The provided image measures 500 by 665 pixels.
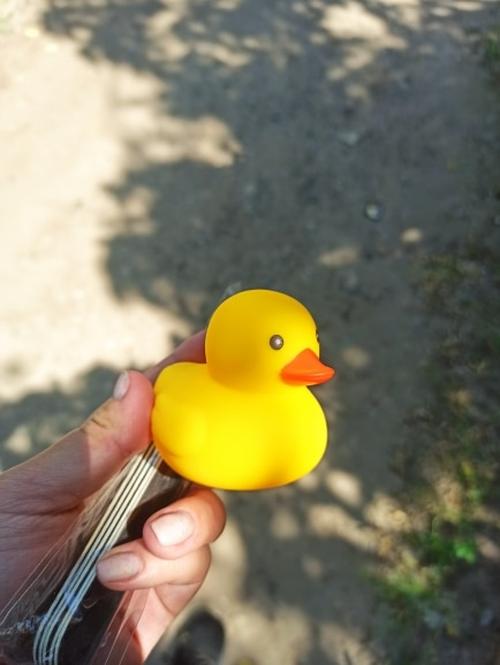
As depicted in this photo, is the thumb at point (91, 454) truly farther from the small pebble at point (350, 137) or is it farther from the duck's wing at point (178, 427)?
the small pebble at point (350, 137)

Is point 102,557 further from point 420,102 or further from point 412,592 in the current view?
point 420,102

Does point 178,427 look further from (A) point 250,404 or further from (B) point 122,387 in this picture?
(B) point 122,387

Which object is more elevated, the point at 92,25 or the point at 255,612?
the point at 92,25

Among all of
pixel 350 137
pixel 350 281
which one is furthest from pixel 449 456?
pixel 350 137

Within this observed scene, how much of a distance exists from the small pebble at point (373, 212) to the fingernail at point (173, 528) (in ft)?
6.36

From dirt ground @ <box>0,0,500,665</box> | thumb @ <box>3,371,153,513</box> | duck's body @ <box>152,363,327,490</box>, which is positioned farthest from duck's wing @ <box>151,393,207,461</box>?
dirt ground @ <box>0,0,500,665</box>

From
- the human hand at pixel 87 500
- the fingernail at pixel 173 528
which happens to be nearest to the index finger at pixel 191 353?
the human hand at pixel 87 500

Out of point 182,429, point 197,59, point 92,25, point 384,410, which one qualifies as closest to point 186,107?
point 197,59

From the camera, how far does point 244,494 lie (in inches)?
106

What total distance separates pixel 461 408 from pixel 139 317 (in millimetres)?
1255

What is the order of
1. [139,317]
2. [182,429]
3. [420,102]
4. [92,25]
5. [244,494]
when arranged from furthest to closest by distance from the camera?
[92,25]
[420,102]
[139,317]
[244,494]
[182,429]

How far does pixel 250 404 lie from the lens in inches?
51.4

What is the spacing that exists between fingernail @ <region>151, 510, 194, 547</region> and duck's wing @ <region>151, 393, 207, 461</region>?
0.17 meters

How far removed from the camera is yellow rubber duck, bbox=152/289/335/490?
4.13 feet
